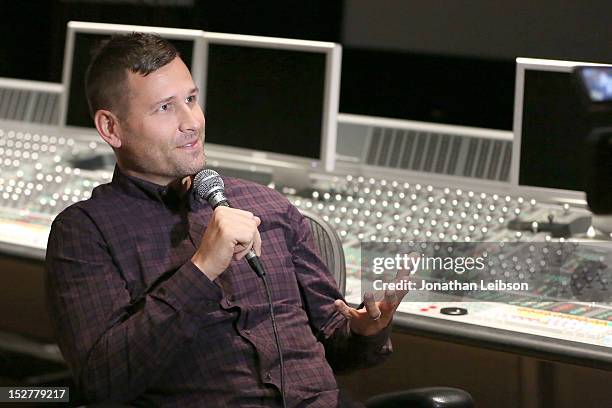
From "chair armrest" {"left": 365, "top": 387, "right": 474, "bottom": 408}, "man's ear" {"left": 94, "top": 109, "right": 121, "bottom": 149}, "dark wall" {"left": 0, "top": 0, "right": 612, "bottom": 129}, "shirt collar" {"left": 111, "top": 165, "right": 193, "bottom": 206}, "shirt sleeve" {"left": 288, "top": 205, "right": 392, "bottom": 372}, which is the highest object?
"dark wall" {"left": 0, "top": 0, "right": 612, "bottom": 129}

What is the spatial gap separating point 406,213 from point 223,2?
146 centimetres

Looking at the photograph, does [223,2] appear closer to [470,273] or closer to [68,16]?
[68,16]


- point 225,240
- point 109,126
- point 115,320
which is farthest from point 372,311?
point 109,126

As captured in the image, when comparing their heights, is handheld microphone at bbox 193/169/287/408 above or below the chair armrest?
above

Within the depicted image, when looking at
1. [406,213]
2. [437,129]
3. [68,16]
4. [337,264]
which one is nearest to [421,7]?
[437,129]

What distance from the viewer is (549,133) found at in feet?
8.77

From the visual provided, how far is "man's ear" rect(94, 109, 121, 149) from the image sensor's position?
193 cm

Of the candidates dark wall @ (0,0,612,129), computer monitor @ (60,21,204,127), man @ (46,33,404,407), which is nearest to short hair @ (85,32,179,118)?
man @ (46,33,404,407)

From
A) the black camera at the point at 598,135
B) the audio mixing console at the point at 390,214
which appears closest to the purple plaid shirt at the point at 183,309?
the audio mixing console at the point at 390,214

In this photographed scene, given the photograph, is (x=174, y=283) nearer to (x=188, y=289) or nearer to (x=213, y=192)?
(x=188, y=289)

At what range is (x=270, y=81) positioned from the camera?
3.14m

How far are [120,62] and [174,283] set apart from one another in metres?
0.44

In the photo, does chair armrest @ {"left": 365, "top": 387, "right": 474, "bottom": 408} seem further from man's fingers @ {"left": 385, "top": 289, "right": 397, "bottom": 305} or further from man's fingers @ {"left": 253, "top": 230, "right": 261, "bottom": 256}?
man's fingers @ {"left": 253, "top": 230, "right": 261, "bottom": 256}

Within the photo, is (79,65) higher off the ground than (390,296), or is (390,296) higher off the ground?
(79,65)
